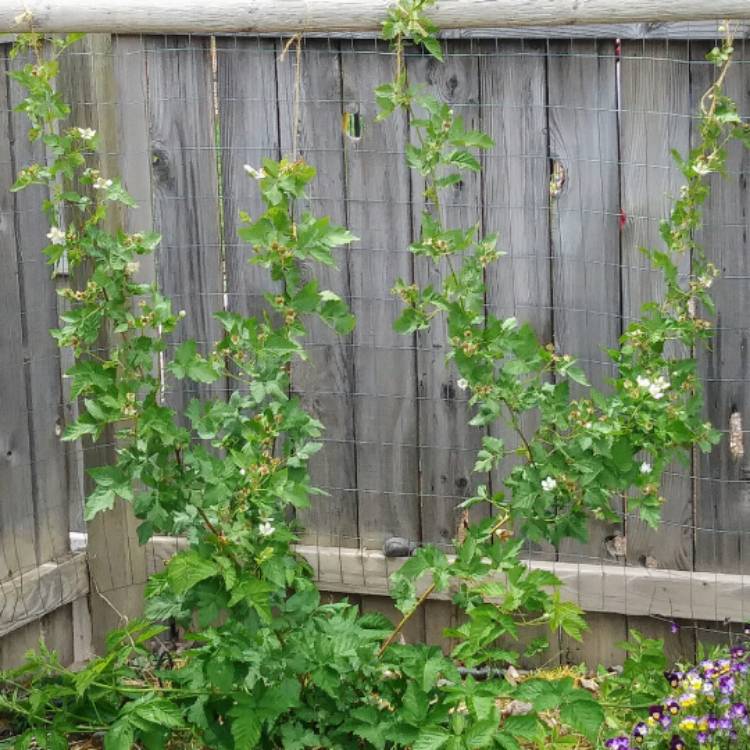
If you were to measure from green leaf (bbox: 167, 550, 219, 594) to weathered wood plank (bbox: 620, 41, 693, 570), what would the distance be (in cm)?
156

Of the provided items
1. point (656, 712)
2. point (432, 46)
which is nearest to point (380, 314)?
point (432, 46)

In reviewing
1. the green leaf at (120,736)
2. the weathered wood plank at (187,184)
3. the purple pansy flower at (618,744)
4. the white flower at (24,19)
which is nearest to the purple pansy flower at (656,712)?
the purple pansy flower at (618,744)

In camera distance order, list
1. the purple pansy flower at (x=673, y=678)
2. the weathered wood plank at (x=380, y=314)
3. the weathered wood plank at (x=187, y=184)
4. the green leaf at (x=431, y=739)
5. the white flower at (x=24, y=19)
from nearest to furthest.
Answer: the green leaf at (x=431, y=739) → the purple pansy flower at (x=673, y=678) → the white flower at (x=24, y=19) → the weathered wood plank at (x=380, y=314) → the weathered wood plank at (x=187, y=184)

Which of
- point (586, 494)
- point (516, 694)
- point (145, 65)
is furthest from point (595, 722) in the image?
point (145, 65)

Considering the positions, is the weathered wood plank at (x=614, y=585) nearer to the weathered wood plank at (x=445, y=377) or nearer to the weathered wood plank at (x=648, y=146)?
the weathered wood plank at (x=445, y=377)

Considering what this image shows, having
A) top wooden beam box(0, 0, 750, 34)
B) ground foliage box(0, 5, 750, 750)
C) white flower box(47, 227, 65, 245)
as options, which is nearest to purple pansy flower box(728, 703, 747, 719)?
ground foliage box(0, 5, 750, 750)

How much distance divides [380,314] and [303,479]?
42.3 inches

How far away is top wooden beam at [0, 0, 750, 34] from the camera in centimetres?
350

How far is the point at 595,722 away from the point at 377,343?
4.91ft

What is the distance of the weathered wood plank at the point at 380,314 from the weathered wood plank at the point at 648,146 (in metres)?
0.66

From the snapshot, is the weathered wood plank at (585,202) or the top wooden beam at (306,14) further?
the weathered wood plank at (585,202)

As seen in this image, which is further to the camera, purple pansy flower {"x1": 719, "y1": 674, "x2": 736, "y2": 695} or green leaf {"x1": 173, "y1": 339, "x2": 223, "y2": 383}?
purple pansy flower {"x1": 719, "y1": 674, "x2": 736, "y2": 695}

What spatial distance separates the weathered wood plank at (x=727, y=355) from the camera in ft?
12.8

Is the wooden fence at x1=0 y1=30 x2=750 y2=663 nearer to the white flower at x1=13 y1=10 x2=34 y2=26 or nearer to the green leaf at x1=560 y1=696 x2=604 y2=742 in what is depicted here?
the white flower at x1=13 y1=10 x2=34 y2=26
